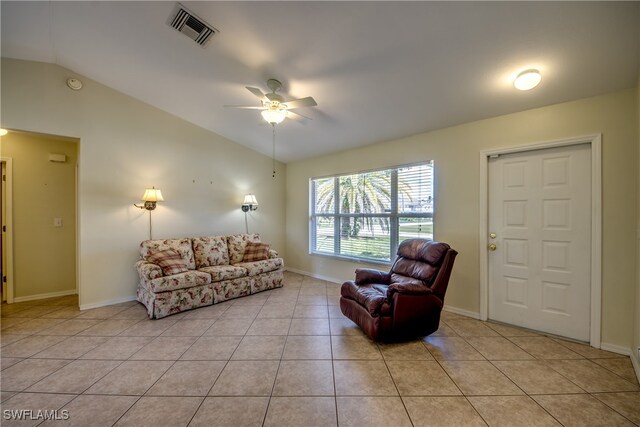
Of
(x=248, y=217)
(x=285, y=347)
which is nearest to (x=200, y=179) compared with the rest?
(x=248, y=217)

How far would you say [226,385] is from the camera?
72.9 inches

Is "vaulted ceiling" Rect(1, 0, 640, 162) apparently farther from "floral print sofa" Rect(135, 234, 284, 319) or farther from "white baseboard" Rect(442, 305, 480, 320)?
"white baseboard" Rect(442, 305, 480, 320)

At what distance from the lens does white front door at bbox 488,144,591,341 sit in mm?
2467

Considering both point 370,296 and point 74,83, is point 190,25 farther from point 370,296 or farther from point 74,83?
point 370,296

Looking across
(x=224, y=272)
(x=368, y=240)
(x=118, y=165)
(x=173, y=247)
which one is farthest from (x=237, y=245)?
(x=368, y=240)

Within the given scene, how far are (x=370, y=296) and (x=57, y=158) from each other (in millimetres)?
5020

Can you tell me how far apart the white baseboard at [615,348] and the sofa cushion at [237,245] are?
4606mm

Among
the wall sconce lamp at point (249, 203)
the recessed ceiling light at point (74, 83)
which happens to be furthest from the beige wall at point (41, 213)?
the wall sconce lamp at point (249, 203)

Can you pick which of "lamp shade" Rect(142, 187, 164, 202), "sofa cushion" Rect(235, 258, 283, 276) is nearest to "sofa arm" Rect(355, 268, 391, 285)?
"sofa cushion" Rect(235, 258, 283, 276)

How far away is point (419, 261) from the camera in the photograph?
2.84 m

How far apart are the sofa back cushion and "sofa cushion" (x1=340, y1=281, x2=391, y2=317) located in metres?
2.46

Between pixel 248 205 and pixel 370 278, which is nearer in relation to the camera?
pixel 370 278

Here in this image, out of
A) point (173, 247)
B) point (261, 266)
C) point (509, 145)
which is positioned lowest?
point (261, 266)

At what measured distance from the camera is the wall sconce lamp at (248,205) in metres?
4.71
